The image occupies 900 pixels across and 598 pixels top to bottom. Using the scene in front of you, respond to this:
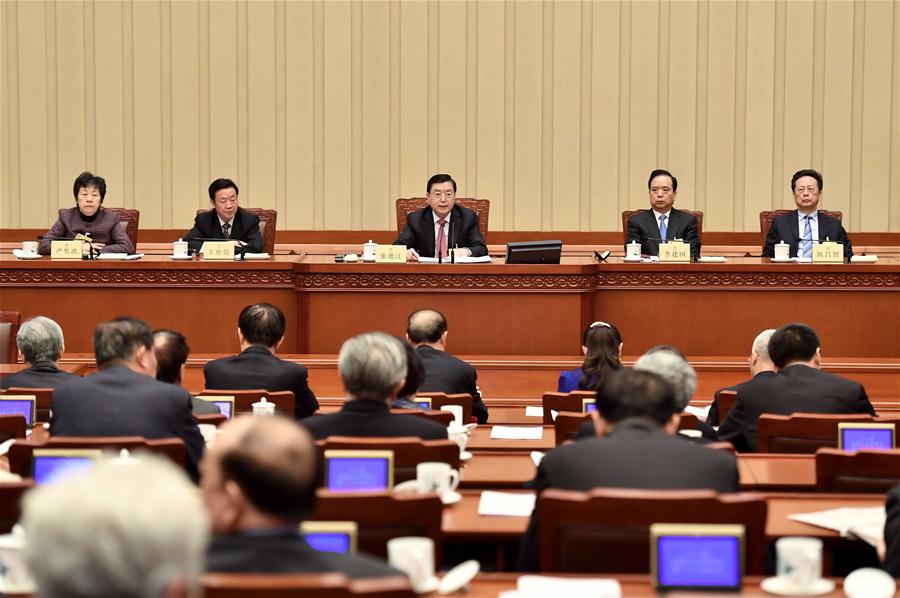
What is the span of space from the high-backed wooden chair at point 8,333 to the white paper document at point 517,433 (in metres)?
3.41

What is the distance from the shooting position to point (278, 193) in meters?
11.0

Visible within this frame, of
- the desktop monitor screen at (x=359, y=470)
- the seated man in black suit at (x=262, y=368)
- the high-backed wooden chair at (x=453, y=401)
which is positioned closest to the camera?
the desktop monitor screen at (x=359, y=470)

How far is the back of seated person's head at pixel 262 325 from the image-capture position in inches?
203

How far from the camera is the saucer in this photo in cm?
244

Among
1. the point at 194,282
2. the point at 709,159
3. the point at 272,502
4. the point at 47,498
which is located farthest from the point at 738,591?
the point at 709,159

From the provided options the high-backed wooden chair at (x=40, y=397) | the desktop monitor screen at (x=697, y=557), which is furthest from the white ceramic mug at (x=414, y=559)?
the high-backed wooden chair at (x=40, y=397)

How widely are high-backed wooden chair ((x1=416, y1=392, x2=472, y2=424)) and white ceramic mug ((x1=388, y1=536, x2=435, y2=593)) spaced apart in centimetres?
217

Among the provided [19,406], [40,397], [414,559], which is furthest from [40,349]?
[414,559]

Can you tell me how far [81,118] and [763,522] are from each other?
30.9 ft

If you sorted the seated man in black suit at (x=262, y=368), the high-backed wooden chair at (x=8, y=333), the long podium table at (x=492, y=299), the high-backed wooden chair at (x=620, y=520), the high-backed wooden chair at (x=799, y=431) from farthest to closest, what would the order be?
the long podium table at (x=492, y=299) < the high-backed wooden chair at (x=8, y=333) < the seated man in black suit at (x=262, y=368) < the high-backed wooden chair at (x=799, y=431) < the high-backed wooden chair at (x=620, y=520)

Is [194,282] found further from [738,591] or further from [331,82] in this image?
[738,591]

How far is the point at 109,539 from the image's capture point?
54.1 inches

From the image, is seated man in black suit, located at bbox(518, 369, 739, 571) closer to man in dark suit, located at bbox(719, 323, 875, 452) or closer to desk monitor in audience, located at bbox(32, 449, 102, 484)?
desk monitor in audience, located at bbox(32, 449, 102, 484)

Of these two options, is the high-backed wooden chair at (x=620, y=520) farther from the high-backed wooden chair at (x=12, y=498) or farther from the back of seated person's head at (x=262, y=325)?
the back of seated person's head at (x=262, y=325)
